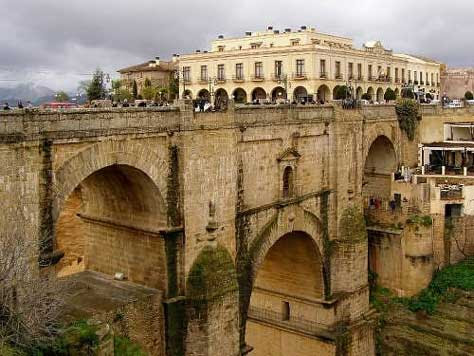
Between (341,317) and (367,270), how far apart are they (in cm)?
308

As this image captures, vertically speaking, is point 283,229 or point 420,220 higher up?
point 283,229

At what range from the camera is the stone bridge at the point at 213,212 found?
1714 cm

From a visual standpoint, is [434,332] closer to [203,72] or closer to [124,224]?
[124,224]

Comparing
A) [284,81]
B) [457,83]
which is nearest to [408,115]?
[284,81]

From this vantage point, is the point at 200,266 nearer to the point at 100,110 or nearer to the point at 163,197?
the point at 163,197

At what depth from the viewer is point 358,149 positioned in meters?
31.1

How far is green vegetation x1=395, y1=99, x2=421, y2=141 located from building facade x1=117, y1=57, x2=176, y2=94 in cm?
2934

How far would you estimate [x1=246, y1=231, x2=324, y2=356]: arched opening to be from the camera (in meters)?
29.5

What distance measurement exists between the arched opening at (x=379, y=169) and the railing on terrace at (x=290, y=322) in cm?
932

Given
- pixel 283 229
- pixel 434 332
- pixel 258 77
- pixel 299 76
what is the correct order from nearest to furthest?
pixel 283 229, pixel 434 332, pixel 299 76, pixel 258 77

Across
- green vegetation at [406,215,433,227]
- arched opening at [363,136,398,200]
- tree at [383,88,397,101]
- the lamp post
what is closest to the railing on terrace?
green vegetation at [406,215,433,227]

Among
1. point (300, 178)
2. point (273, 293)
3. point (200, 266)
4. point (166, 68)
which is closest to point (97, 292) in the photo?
point (200, 266)

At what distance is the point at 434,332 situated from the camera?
29812mm

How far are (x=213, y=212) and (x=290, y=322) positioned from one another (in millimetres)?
10571
